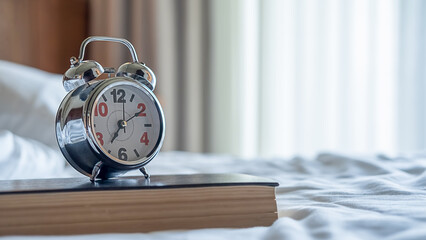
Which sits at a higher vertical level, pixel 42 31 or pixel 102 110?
pixel 42 31

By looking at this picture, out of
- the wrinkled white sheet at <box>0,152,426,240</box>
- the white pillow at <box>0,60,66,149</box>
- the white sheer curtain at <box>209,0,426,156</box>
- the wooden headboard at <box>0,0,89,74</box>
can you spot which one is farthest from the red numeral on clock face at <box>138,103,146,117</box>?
the white sheer curtain at <box>209,0,426,156</box>

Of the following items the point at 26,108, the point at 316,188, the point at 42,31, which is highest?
the point at 42,31

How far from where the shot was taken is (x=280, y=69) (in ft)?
10.1

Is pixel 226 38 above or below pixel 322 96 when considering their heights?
above

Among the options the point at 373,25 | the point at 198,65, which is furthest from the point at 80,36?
the point at 373,25

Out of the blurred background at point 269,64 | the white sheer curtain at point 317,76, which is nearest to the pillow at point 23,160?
the blurred background at point 269,64

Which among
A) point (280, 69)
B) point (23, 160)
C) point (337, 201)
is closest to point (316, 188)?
point (337, 201)

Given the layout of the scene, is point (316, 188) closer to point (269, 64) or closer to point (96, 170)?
point (96, 170)

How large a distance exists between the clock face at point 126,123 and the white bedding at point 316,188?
18 centimetres

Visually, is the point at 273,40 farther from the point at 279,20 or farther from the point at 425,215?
the point at 425,215

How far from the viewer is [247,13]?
318cm

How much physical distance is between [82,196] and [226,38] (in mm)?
2670

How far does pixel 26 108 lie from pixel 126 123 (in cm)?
65

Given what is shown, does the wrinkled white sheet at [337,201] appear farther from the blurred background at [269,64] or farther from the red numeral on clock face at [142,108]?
the blurred background at [269,64]
